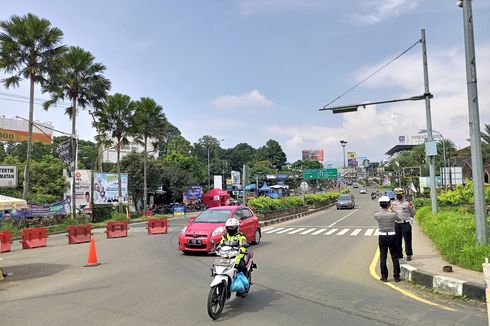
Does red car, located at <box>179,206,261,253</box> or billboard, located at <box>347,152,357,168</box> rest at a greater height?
billboard, located at <box>347,152,357,168</box>

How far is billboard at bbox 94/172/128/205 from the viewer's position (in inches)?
1684

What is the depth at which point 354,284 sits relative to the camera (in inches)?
343

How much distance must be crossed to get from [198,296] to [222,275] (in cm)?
147

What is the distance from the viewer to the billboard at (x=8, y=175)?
2886 cm

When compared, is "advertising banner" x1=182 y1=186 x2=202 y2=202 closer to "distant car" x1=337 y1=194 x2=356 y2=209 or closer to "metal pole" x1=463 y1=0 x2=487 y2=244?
"distant car" x1=337 y1=194 x2=356 y2=209

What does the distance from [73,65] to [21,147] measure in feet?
154

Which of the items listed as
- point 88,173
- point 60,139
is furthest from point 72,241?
point 60,139

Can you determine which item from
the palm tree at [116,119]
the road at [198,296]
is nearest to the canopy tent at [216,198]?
the palm tree at [116,119]

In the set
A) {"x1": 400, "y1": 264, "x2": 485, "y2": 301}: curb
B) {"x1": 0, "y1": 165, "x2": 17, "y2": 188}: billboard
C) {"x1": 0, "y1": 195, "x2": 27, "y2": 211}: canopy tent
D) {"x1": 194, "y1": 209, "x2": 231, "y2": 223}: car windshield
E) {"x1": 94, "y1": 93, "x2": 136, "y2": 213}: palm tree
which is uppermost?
{"x1": 94, "y1": 93, "x2": 136, "y2": 213}: palm tree

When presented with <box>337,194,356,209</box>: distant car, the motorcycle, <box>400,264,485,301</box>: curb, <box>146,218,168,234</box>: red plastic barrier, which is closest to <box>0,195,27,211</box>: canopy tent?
the motorcycle

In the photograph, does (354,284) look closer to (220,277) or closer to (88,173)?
(220,277)

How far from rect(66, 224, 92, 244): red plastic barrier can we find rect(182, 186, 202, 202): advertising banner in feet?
137

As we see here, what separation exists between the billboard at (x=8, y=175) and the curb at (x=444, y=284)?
2764 cm

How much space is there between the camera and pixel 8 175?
95.8 ft
